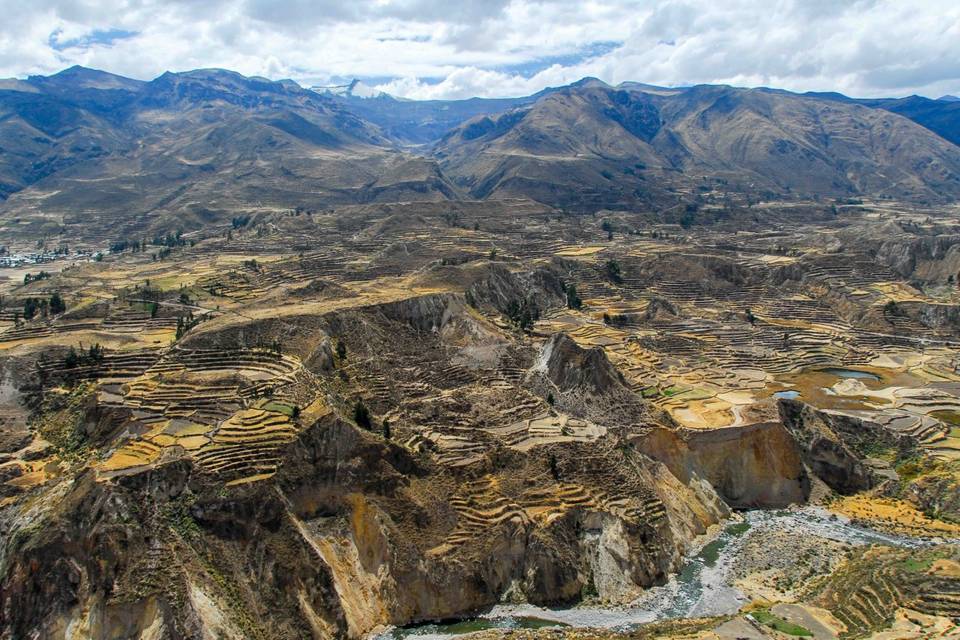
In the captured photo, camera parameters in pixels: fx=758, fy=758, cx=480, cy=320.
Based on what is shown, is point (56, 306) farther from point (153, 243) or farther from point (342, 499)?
point (153, 243)

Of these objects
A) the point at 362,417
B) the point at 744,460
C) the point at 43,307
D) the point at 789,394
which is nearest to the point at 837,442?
the point at 744,460

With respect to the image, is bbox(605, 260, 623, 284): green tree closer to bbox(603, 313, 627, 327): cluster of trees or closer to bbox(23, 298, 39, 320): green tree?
bbox(603, 313, 627, 327): cluster of trees

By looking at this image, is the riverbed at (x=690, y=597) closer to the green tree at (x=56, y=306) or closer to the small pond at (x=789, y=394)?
the small pond at (x=789, y=394)

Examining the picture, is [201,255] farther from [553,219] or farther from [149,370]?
[553,219]

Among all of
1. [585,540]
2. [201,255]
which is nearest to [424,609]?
[585,540]

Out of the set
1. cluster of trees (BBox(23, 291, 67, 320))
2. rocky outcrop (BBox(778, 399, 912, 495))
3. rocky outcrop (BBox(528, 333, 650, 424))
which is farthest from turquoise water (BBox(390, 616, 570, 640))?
cluster of trees (BBox(23, 291, 67, 320))

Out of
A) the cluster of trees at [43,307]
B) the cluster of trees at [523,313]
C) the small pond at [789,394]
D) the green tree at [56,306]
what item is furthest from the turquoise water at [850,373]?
the cluster of trees at [43,307]
